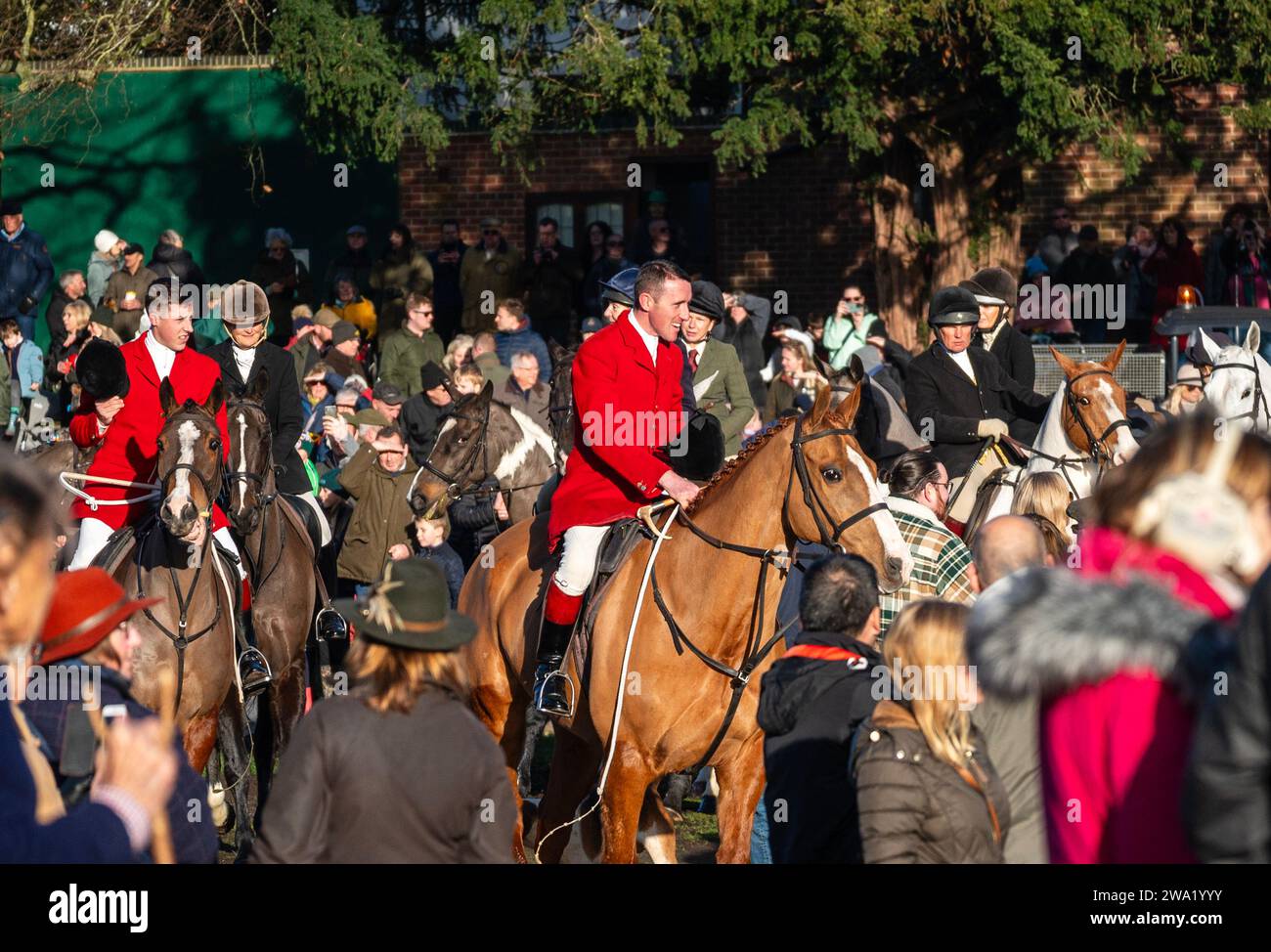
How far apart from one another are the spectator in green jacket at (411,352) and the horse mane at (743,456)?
1006 centimetres

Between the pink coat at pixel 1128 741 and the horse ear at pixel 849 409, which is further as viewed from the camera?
the horse ear at pixel 849 409

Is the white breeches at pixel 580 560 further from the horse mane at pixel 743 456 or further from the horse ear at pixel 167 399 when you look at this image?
the horse ear at pixel 167 399

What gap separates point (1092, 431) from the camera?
33.5 feet

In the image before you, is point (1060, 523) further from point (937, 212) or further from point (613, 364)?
point (937, 212)

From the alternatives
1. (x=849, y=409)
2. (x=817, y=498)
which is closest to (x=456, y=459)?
(x=849, y=409)

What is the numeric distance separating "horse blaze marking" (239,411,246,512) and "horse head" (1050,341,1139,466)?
459 cm

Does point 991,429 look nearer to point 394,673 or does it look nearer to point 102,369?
point 102,369

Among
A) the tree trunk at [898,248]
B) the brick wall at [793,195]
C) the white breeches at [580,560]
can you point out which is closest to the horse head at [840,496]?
the white breeches at [580,560]

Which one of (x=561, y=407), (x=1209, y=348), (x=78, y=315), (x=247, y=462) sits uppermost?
(x=78, y=315)

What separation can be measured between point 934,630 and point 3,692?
2.49 metres

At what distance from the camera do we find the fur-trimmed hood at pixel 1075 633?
3.63m

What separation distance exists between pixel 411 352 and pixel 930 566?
1044cm

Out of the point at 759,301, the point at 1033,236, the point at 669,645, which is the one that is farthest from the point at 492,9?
the point at 669,645

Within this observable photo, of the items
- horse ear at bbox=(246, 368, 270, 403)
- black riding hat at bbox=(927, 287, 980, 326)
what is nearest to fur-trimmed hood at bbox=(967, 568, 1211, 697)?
horse ear at bbox=(246, 368, 270, 403)
